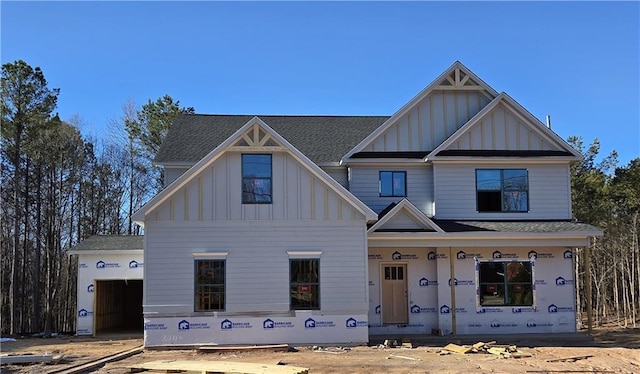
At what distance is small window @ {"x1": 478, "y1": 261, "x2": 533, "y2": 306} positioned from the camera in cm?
1959

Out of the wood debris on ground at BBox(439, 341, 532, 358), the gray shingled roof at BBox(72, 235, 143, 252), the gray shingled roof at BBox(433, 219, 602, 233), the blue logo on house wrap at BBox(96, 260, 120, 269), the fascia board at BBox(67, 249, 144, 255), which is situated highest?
the gray shingled roof at BBox(433, 219, 602, 233)

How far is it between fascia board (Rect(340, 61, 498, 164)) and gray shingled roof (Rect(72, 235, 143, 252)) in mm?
8077

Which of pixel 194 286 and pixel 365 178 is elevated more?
pixel 365 178

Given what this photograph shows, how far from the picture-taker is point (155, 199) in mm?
17047

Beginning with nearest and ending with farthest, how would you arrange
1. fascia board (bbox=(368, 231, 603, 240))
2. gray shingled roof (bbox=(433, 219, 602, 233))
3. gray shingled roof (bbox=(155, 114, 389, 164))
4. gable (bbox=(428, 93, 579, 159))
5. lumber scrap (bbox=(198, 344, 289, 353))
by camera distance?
lumber scrap (bbox=(198, 344, 289, 353)) → fascia board (bbox=(368, 231, 603, 240)) → gray shingled roof (bbox=(433, 219, 602, 233)) → gable (bbox=(428, 93, 579, 159)) → gray shingled roof (bbox=(155, 114, 389, 164))

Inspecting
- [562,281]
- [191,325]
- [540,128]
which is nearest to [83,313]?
[191,325]

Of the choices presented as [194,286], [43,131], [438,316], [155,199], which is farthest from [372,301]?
[43,131]

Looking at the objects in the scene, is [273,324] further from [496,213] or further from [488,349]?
[496,213]

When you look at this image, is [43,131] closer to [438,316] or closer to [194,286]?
[194,286]

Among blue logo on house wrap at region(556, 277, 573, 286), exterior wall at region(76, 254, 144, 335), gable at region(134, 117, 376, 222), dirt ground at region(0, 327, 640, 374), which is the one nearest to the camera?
dirt ground at region(0, 327, 640, 374)

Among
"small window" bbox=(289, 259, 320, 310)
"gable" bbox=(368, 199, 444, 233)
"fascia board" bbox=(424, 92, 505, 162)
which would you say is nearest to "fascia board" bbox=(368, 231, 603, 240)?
"gable" bbox=(368, 199, 444, 233)

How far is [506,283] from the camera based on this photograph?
19703mm

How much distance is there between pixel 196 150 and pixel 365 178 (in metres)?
6.06

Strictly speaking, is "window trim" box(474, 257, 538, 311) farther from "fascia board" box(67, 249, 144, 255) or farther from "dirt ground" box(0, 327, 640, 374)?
"fascia board" box(67, 249, 144, 255)
